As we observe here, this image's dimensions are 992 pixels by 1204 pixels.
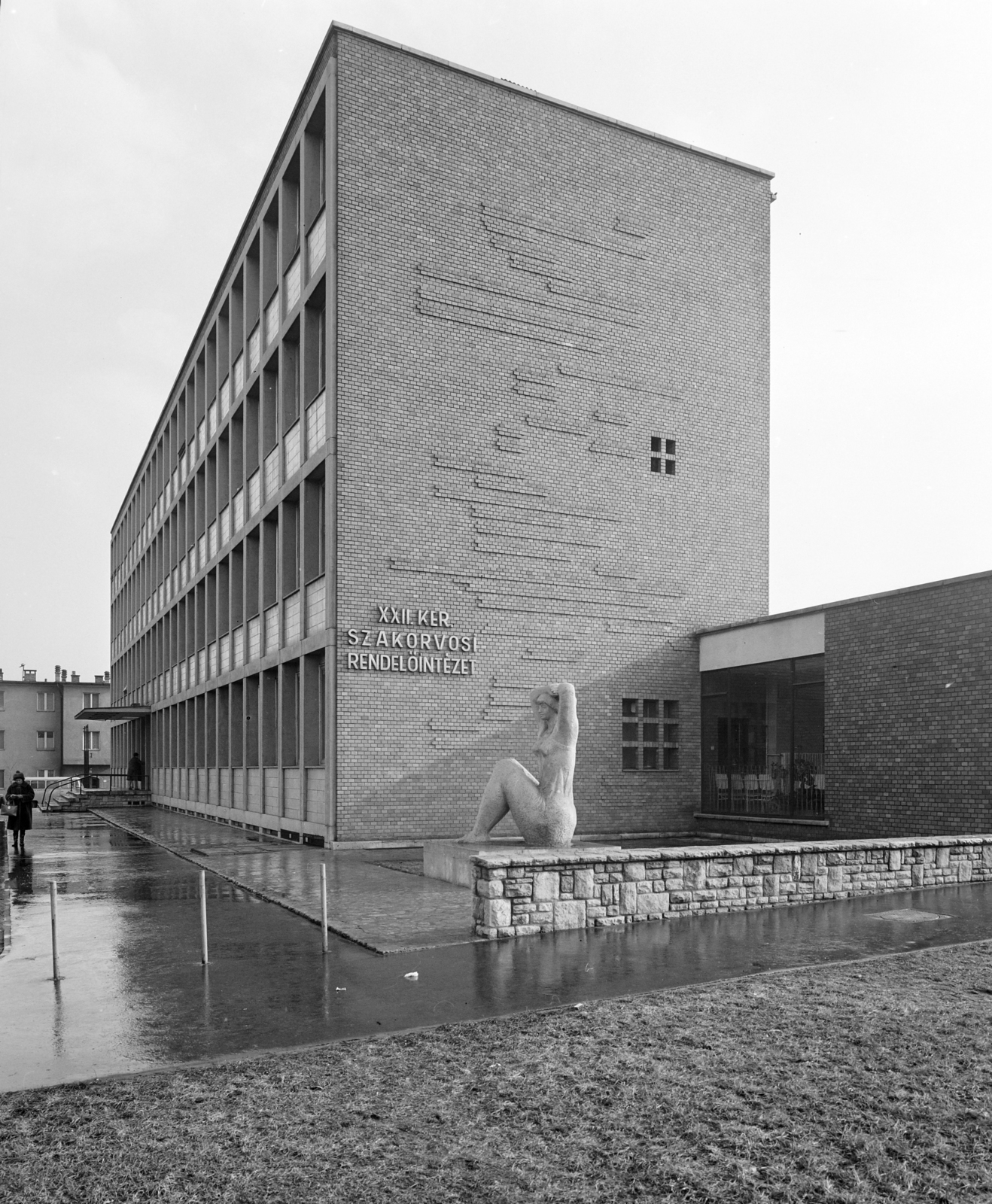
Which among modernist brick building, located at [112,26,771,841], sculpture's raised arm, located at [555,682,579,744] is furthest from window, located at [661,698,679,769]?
sculpture's raised arm, located at [555,682,579,744]

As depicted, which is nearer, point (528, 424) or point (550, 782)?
point (550, 782)

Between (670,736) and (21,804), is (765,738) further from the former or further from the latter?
(21,804)

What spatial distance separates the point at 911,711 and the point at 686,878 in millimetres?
9438

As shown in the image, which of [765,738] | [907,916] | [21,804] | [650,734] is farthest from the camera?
[650,734]

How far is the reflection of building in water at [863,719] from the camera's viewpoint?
61.9 feet

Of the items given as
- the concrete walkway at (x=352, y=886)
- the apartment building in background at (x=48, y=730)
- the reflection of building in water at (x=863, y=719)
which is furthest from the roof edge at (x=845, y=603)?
the apartment building in background at (x=48, y=730)

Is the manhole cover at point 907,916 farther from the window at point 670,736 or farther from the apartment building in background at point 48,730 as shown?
the apartment building in background at point 48,730

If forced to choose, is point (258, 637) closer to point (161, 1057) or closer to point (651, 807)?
point (651, 807)

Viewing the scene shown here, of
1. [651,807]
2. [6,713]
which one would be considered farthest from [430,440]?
[6,713]

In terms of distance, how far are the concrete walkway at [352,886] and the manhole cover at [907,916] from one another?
4.51 meters

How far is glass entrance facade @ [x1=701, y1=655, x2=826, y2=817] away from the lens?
2247 cm

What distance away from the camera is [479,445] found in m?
24.6

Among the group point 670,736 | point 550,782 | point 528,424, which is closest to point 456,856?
point 550,782

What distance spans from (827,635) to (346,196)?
532 inches
